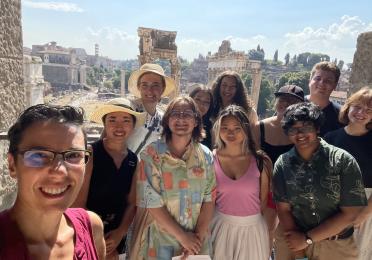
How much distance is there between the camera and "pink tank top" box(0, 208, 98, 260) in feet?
4.06

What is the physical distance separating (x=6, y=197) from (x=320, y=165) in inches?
89.6

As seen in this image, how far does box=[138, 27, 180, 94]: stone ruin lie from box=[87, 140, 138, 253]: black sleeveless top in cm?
1427

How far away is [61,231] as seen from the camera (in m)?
1.46

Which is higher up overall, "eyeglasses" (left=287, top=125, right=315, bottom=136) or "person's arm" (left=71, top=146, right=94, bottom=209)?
"eyeglasses" (left=287, top=125, right=315, bottom=136)

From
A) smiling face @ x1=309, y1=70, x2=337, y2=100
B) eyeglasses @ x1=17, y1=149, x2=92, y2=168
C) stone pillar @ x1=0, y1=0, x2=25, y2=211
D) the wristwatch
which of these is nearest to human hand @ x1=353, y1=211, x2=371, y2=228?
the wristwatch

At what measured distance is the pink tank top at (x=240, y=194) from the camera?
2.70 metres

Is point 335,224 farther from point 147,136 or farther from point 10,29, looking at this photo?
point 10,29

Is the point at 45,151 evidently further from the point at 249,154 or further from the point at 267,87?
the point at 267,87

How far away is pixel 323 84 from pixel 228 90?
3.49ft

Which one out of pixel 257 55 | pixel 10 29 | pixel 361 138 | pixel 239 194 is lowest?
pixel 239 194

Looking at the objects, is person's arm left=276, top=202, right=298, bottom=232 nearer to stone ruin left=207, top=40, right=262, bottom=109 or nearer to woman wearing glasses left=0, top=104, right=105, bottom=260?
woman wearing glasses left=0, top=104, right=105, bottom=260

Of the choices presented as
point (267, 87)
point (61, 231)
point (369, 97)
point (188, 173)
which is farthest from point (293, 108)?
point (267, 87)

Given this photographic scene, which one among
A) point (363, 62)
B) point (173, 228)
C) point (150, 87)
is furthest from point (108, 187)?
point (363, 62)

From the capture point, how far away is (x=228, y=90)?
3.84 meters
